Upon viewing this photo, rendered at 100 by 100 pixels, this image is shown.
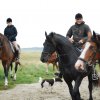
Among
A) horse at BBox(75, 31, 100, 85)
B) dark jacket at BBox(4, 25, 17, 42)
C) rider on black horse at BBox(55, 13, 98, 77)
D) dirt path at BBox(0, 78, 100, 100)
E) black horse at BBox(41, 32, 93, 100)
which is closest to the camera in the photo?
horse at BBox(75, 31, 100, 85)

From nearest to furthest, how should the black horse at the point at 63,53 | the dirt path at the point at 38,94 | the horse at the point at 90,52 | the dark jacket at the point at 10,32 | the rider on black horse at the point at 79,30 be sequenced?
the horse at the point at 90,52, the black horse at the point at 63,53, the rider on black horse at the point at 79,30, the dirt path at the point at 38,94, the dark jacket at the point at 10,32

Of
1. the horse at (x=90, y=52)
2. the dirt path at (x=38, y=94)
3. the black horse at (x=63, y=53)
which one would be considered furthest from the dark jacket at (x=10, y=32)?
the horse at (x=90, y=52)

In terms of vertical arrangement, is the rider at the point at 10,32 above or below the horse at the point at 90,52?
below

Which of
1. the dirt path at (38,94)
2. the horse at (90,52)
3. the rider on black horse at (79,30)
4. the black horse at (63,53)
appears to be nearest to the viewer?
the horse at (90,52)

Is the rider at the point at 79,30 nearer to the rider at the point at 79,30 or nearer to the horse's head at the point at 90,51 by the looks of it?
the rider at the point at 79,30

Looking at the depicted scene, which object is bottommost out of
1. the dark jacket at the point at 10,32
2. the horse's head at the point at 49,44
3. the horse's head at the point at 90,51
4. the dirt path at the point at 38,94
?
the dirt path at the point at 38,94

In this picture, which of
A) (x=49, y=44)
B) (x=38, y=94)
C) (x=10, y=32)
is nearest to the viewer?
(x=49, y=44)

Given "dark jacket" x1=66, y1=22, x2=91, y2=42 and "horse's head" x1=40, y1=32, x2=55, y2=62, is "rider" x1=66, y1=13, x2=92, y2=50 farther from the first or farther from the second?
"horse's head" x1=40, y1=32, x2=55, y2=62

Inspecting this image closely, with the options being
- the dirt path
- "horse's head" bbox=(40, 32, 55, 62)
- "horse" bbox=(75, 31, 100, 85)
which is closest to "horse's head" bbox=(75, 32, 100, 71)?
"horse" bbox=(75, 31, 100, 85)

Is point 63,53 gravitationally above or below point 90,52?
below

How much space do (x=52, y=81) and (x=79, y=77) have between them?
17.4 feet

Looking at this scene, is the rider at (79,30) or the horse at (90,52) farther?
the rider at (79,30)

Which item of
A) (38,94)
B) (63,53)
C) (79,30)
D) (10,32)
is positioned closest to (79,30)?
(79,30)

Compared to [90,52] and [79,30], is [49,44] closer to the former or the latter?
[79,30]
